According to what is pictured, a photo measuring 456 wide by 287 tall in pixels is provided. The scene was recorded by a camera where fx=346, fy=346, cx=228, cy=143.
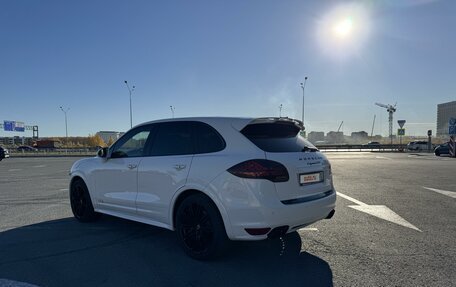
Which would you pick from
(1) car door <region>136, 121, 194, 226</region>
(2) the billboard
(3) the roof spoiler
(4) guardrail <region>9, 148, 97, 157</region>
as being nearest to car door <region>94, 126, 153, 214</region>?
(1) car door <region>136, 121, 194, 226</region>

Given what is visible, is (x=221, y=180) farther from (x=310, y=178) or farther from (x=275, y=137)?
(x=310, y=178)

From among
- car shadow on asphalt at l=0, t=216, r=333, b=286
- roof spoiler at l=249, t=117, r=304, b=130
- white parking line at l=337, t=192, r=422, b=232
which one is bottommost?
car shadow on asphalt at l=0, t=216, r=333, b=286

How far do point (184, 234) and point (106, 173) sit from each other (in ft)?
6.50

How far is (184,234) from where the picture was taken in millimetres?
4398

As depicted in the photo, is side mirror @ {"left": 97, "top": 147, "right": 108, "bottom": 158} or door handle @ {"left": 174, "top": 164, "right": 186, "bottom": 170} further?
side mirror @ {"left": 97, "top": 147, "right": 108, "bottom": 158}

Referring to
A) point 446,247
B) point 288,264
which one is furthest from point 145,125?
point 446,247

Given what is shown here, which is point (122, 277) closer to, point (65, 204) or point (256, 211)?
point (256, 211)

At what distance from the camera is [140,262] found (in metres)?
4.24

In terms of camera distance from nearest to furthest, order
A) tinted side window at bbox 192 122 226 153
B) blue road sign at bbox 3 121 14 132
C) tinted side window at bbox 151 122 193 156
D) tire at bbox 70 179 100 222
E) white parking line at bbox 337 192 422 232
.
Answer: tinted side window at bbox 192 122 226 153 < tinted side window at bbox 151 122 193 156 < white parking line at bbox 337 192 422 232 < tire at bbox 70 179 100 222 < blue road sign at bbox 3 121 14 132

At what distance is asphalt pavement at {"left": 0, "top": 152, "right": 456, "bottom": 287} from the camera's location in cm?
372

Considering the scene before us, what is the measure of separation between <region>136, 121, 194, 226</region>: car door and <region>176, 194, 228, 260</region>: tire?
272 mm

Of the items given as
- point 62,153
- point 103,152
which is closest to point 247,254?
point 103,152

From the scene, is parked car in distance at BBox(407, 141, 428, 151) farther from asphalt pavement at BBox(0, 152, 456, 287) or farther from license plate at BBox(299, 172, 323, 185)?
license plate at BBox(299, 172, 323, 185)

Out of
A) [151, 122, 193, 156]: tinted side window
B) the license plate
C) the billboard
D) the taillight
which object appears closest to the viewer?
the taillight
